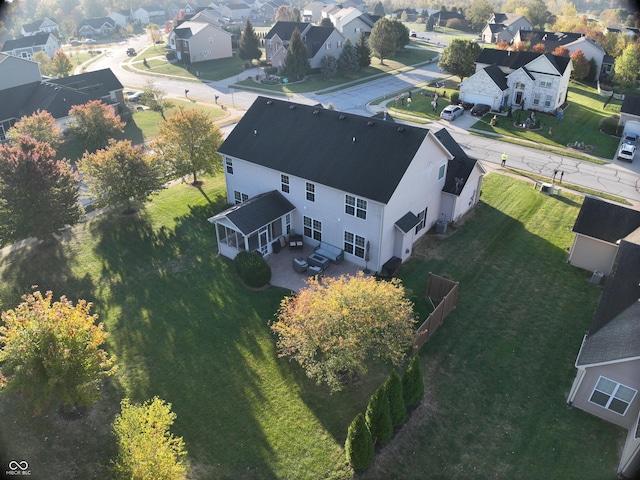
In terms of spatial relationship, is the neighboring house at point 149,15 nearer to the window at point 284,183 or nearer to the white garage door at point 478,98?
the white garage door at point 478,98

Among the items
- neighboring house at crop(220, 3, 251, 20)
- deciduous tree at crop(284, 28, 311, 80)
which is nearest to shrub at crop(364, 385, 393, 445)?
deciduous tree at crop(284, 28, 311, 80)

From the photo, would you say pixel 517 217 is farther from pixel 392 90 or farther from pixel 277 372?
pixel 392 90

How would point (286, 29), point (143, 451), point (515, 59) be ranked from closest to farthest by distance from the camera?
point (143, 451)
point (515, 59)
point (286, 29)

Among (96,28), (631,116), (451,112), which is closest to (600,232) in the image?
(631,116)

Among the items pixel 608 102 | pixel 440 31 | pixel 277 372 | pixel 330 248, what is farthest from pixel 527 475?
pixel 440 31

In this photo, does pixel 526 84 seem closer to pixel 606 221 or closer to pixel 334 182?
pixel 606 221
